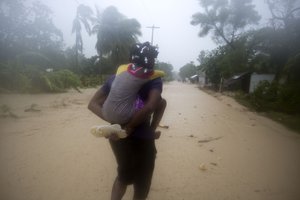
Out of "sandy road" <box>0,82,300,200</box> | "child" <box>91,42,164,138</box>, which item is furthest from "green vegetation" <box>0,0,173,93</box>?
"child" <box>91,42,164,138</box>

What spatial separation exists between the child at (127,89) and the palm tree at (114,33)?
29144 mm

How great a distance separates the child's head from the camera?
1.89m

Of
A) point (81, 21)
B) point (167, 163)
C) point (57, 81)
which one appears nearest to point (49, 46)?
point (81, 21)

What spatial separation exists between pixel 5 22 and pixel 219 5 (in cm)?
2270

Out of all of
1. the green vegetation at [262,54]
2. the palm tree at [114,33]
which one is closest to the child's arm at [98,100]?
the green vegetation at [262,54]

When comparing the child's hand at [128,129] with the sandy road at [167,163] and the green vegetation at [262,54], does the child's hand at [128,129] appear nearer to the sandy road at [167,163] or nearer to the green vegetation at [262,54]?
the sandy road at [167,163]

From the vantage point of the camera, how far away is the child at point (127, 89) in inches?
71.4

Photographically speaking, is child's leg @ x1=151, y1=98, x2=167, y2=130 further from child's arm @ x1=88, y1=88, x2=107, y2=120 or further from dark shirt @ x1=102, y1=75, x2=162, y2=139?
child's arm @ x1=88, y1=88, x2=107, y2=120

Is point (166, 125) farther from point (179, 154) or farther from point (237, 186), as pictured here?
point (237, 186)

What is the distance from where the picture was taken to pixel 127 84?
1.82 meters

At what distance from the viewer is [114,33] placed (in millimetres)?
30719

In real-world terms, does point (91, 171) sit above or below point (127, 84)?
below

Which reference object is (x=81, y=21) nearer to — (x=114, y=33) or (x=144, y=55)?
(x=114, y=33)

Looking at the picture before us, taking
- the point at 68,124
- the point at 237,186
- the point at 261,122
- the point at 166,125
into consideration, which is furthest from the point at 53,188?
the point at 261,122
